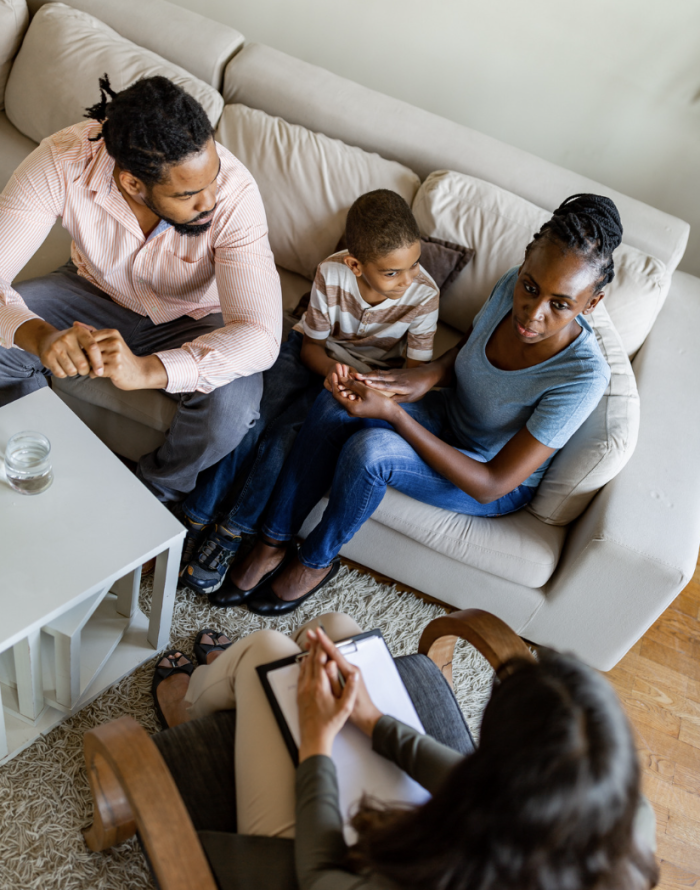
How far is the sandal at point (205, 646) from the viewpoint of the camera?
155 centimetres

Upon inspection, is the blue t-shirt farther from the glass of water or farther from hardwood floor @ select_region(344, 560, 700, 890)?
the glass of water

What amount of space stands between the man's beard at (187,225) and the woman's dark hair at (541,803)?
120cm

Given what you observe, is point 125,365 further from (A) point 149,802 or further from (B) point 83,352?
(A) point 149,802

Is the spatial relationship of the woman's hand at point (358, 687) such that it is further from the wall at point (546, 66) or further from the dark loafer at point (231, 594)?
the wall at point (546, 66)

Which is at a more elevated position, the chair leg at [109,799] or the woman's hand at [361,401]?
the woman's hand at [361,401]

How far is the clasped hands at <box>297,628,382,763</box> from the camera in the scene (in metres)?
0.92

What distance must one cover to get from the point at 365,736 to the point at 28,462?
79 cm

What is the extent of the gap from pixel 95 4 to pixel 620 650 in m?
2.52

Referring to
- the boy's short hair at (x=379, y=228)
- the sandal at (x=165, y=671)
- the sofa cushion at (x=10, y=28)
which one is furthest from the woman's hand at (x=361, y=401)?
the sofa cushion at (x=10, y=28)

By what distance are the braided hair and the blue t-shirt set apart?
6.6 inches

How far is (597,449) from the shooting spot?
56.1 inches

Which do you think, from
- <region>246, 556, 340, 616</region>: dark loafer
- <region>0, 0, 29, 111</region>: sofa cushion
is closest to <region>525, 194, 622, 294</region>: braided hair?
<region>246, 556, 340, 616</region>: dark loafer

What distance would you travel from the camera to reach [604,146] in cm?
222

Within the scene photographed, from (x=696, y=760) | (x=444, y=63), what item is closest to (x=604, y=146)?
(x=444, y=63)
